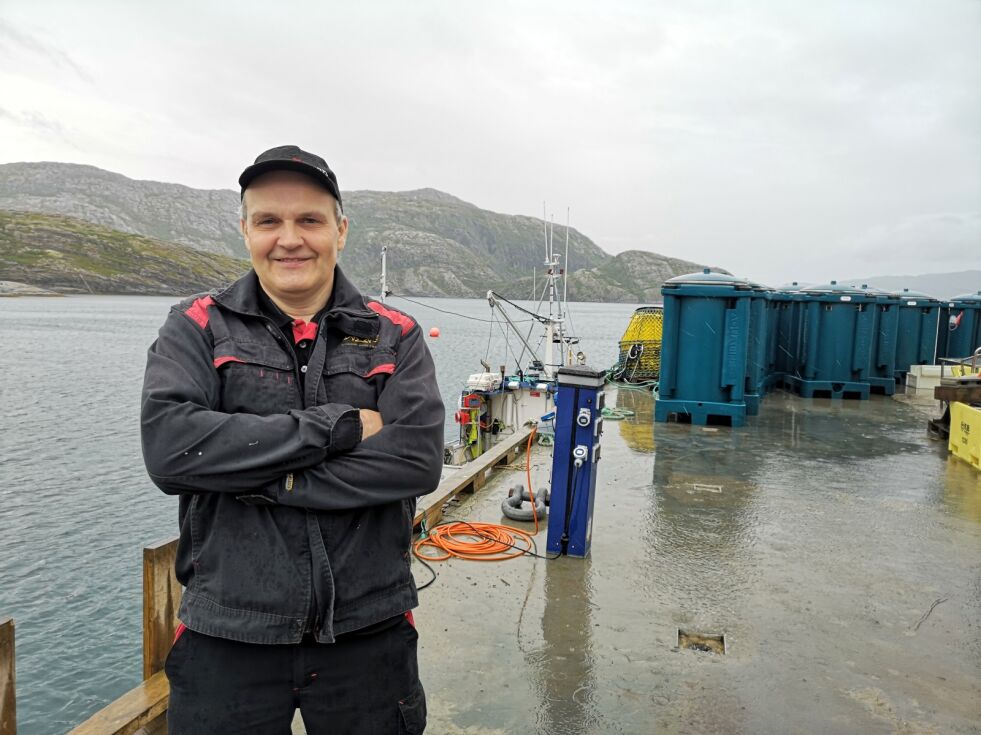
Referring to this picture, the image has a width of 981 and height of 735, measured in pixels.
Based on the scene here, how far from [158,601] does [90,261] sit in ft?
489

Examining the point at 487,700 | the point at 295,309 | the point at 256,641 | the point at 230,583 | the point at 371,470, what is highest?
the point at 295,309

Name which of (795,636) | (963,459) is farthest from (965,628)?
(963,459)

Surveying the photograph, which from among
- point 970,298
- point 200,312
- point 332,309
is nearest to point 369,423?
point 332,309

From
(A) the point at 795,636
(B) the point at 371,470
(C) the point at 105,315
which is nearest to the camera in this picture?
(B) the point at 371,470

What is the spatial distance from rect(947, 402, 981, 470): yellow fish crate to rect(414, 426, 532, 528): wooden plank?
5.13 m

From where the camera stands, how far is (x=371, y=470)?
189 cm

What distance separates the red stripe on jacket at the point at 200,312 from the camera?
1.95 m

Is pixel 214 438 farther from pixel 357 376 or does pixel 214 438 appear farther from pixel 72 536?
pixel 72 536

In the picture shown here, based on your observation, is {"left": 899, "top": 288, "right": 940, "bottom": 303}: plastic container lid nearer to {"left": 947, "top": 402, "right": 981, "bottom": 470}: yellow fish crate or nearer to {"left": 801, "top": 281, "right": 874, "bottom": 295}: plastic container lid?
{"left": 801, "top": 281, "right": 874, "bottom": 295}: plastic container lid

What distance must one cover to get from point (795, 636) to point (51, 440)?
2058cm

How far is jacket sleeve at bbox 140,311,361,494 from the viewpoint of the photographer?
70.7 inches

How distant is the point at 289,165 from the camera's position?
1.91 metres

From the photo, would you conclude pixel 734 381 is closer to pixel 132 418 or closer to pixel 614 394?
pixel 614 394

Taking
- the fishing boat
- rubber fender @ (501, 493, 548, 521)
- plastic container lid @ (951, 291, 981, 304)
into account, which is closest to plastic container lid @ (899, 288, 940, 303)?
plastic container lid @ (951, 291, 981, 304)
